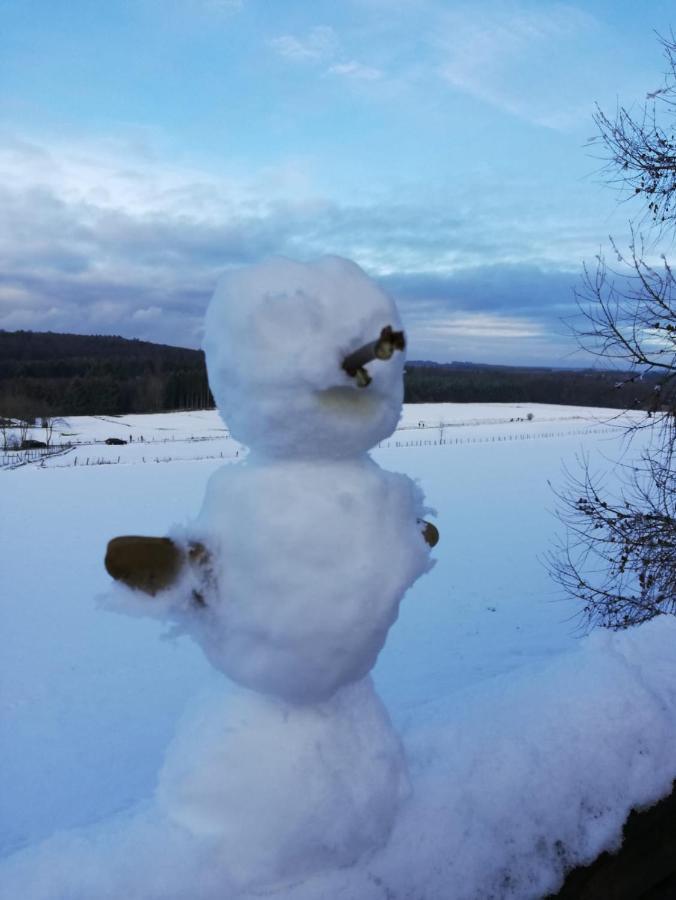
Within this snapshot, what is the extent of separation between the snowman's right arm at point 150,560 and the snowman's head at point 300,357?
0.91 ft

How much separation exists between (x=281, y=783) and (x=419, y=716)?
73 centimetres

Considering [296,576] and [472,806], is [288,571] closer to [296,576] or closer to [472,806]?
[296,576]

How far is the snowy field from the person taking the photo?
1.37 meters

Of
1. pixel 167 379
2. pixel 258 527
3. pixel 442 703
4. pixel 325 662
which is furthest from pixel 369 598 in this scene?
pixel 167 379

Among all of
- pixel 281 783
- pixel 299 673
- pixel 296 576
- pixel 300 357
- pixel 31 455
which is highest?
pixel 300 357

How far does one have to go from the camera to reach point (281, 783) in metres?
1.35

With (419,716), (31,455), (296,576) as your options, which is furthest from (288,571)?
(31,455)

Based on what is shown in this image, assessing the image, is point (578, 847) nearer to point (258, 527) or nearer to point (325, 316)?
point (258, 527)

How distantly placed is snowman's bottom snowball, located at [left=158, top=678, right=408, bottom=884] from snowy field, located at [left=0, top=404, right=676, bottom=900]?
5 cm

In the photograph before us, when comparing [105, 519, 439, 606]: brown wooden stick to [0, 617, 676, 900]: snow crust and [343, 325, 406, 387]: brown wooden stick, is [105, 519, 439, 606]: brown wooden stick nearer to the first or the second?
[0, 617, 676, 900]: snow crust

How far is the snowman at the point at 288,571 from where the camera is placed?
4.28 feet

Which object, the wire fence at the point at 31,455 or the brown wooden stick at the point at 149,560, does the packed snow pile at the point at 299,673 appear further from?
the wire fence at the point at 31,455

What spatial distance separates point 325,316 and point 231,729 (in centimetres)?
92

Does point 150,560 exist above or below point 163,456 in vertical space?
above
